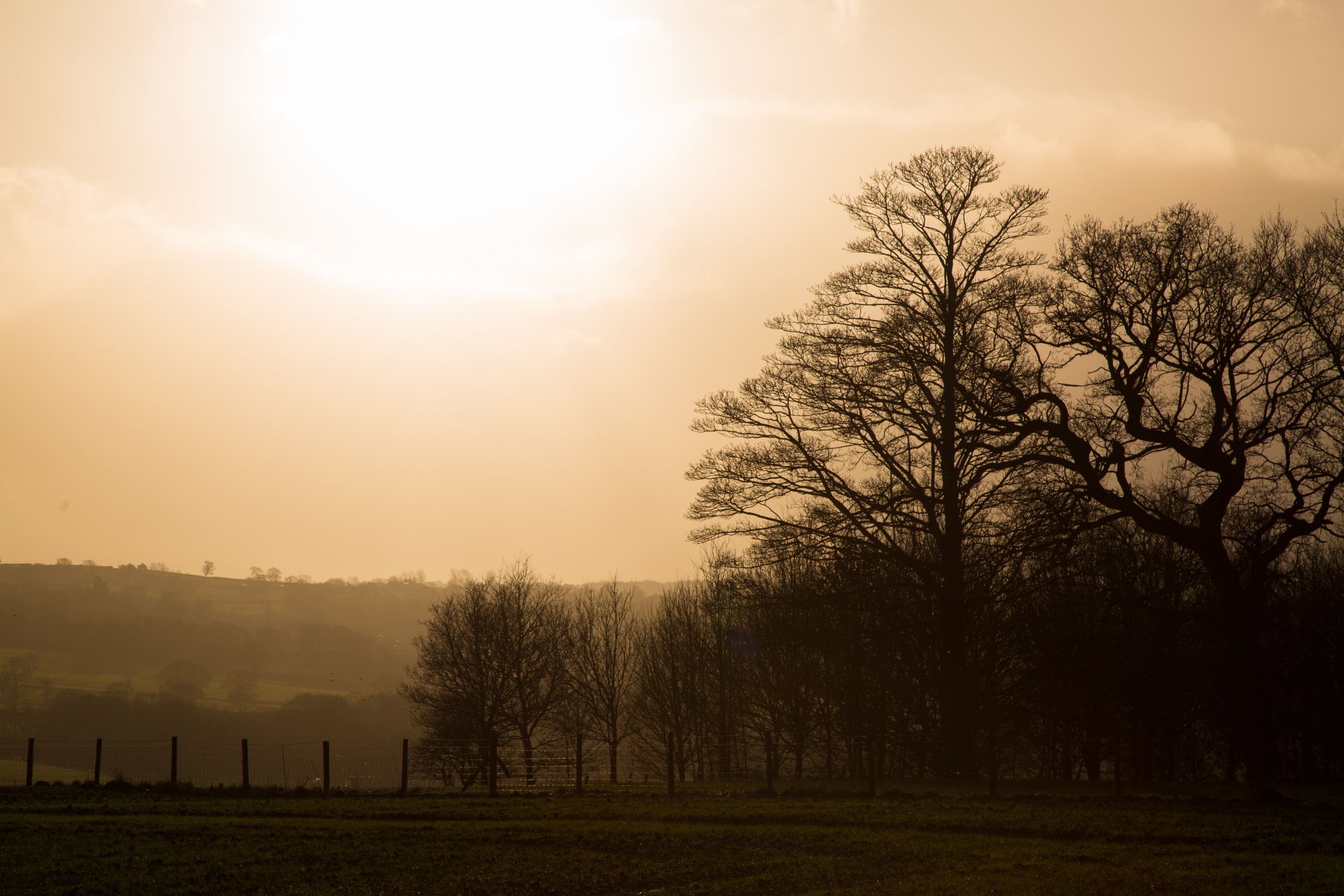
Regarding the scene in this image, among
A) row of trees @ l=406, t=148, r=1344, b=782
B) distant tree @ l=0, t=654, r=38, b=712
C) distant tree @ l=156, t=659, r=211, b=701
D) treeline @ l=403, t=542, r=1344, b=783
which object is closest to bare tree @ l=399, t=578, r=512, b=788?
treeline @ l=403, t=542, r=1344, b=783

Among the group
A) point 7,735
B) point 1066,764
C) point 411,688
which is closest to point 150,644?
point 7,735

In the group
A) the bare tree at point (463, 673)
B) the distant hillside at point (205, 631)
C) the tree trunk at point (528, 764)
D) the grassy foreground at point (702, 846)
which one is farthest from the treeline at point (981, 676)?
the distant hillside at point (205, 631)

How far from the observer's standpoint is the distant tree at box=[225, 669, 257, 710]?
100750 millimetres

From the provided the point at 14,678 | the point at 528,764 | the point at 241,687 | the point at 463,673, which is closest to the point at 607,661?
the point at 463,673

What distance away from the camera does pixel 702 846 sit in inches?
A: 564

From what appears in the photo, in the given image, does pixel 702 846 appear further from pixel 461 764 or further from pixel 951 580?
pixel 461 764

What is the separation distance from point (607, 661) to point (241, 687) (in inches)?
2546

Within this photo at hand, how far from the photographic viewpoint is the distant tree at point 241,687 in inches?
3967

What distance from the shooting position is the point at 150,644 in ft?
418

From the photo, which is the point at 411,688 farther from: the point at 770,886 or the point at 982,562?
the point at 770,886

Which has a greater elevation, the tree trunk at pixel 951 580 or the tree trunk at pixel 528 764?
the tree trunk at pixel 951 580

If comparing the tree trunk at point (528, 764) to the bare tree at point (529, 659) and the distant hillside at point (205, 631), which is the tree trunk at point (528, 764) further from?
the distant hillside at point (205, 631)

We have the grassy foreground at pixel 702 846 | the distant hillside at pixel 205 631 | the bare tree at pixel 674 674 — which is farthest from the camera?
the distant hillside at pixel 205 631

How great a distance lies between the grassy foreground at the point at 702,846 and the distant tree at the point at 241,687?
87.6 metres
